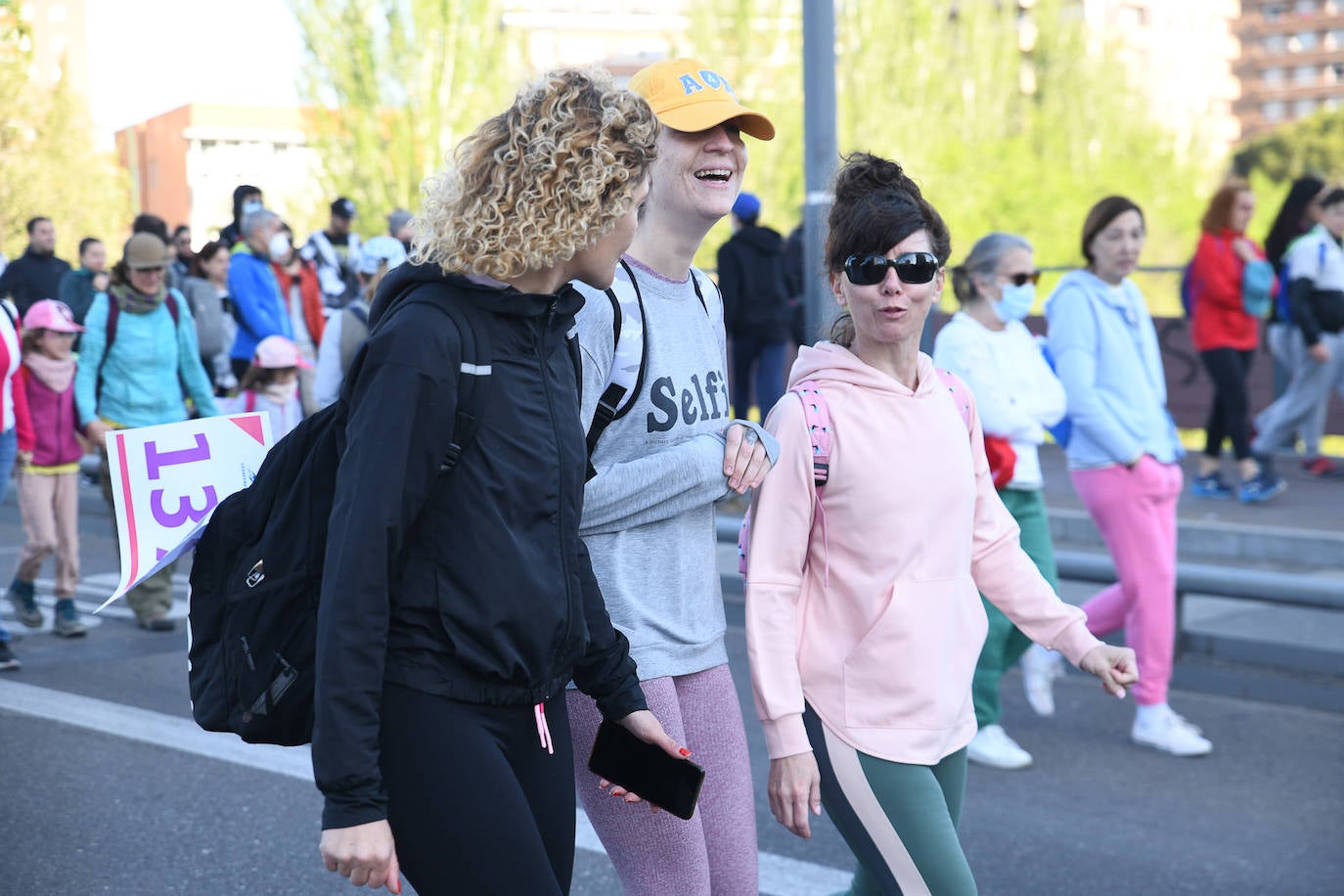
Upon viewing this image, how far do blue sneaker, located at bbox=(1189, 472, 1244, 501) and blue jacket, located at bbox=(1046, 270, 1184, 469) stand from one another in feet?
19.4

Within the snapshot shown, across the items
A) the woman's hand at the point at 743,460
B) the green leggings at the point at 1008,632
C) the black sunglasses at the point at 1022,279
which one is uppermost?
the black sunglasses at the point at 1022,279

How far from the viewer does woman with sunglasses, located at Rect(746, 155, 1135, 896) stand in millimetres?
2832

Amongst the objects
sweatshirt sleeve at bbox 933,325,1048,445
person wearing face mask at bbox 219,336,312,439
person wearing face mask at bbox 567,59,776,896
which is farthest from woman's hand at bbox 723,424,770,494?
person wearing face mask at bbox 219,336,312,439

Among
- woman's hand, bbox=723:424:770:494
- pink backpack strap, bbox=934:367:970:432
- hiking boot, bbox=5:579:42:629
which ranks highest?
pink backpack strap, bbox=934:367:970:432

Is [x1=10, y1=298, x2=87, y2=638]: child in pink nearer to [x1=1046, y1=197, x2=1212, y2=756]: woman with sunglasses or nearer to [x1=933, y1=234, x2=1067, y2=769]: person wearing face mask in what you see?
[x1=933, y1=234, x2=1067, y2=769]: person wearing face mask

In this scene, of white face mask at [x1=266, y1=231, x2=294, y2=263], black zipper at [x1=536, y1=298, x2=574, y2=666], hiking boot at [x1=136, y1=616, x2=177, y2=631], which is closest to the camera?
black zipper at [x1=536, y1=298, x2=574, y2=666]

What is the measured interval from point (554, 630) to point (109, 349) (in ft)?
20.7

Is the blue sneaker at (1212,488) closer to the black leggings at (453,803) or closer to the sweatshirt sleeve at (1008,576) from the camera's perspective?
the sweatshirt sleeve at (1008,576)

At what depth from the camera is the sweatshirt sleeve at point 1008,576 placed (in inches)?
125

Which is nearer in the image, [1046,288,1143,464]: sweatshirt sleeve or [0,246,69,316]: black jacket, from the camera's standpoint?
[1046,288,1143,464]: sweatshirt sleeve

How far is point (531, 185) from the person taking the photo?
2.31 m

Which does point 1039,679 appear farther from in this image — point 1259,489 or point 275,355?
point 1259,489

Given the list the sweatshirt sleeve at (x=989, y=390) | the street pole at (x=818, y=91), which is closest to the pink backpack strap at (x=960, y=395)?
the sweatshirt sleeve at (x=989, y=390)

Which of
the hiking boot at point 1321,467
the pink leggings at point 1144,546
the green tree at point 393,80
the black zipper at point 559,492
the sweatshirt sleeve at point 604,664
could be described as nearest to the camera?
the black zipper at point 559,492
